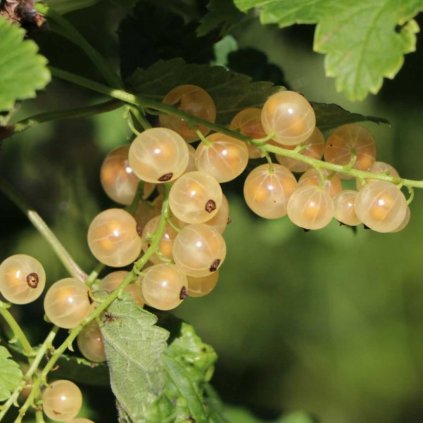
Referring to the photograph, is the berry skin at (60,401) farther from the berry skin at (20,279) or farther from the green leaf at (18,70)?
the green leaf at (18,70)

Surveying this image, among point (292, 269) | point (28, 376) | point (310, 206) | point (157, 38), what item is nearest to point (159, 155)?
point (310, 206)

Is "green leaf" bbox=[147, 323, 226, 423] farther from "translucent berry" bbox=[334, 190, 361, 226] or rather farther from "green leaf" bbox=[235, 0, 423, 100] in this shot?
"green leaf" bbox=[235, 0, 423, 100]

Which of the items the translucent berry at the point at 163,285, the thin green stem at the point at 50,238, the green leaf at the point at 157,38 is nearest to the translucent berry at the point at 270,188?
the translucent berry at the point at 163,285

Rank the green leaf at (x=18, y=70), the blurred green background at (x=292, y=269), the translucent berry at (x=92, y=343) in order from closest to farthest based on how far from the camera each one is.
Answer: the green leaf at (x=18, y=70) → the translucent berry at (x=92, y=343) → the blurred green background at (x=292, y=269)

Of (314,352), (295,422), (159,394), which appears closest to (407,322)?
(314,352)

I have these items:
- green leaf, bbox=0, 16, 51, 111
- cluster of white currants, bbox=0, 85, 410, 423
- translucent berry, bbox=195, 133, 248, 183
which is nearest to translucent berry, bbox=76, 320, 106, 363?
cluster of white currants, bbox=0, 85, 410, 423

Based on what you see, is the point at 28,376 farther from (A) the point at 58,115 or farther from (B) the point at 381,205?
(B) the point at 381,205
